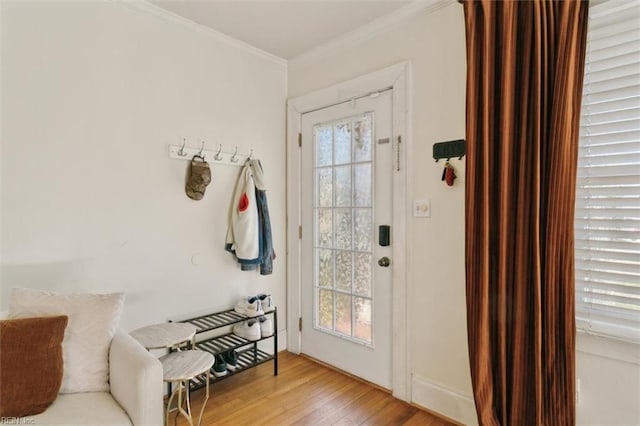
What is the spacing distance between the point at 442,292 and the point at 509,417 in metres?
0.68

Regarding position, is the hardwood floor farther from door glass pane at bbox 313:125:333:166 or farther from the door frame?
door glass pane at bbox 313:125:333:166

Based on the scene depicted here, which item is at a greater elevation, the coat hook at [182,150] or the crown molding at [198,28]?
the crown molding at [198,28]

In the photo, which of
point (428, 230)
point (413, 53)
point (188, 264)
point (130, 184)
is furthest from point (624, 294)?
point (130, 184)

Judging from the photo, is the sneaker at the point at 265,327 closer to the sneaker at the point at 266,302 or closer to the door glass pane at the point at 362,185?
the sneaker at the point at 266,302

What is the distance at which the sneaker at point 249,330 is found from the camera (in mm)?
2501

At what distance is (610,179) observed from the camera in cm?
158

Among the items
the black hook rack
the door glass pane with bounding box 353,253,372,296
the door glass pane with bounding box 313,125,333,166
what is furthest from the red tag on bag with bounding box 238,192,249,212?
the black hook rack

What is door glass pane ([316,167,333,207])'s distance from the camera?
8.87ft

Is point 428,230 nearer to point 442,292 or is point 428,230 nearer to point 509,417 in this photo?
point 442,292

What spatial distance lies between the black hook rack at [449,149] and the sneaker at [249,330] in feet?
5.58

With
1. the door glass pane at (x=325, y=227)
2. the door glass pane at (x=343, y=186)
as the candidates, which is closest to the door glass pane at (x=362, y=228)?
the door glass pane at (x=343, y=186)

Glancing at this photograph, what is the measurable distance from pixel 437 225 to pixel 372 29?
1.42 meters

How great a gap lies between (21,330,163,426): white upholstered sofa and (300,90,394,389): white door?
1.45m

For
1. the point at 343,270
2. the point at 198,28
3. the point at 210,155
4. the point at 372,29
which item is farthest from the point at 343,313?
the point at 198,28
